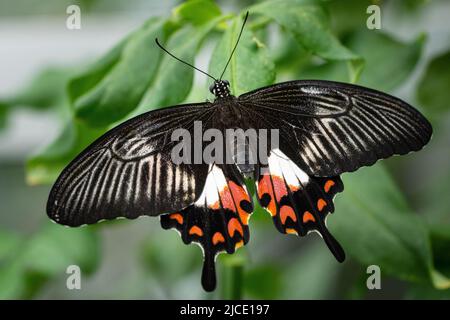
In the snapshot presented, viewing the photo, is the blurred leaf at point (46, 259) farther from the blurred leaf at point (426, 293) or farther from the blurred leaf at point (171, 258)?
the blurred leaf at point (426, 293)

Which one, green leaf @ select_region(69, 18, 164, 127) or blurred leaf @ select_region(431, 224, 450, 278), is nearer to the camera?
green leaf @ select_region(69, 18, 164, 127)

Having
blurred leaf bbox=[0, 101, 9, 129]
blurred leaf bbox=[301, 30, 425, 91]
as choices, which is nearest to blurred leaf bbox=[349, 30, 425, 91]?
blurred leaf bbox=[301, 30, 425, 91]

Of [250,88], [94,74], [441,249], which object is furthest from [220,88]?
[441,249]

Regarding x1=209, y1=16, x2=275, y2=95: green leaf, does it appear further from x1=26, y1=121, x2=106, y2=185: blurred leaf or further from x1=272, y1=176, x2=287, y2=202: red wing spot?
x1=26, y1=121, x2=106, y2=185: blurred leaf

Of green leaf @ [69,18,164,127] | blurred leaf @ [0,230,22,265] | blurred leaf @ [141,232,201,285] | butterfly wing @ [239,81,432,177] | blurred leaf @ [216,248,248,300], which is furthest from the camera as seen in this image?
blurred leaf @ [141,232,201,285]

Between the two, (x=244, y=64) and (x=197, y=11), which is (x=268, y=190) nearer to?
(x=244, y=64)

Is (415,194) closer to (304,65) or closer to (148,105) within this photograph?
(304,65)

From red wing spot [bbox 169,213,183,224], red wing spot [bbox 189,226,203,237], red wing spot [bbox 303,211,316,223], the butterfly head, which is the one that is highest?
the butterfly head

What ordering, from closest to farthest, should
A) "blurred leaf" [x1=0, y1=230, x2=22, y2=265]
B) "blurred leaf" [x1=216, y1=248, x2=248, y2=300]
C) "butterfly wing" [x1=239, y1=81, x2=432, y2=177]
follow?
1. "butterfly wing" [x1=239, y1=81, x2=432, y2=177]
2. "blurred leaf" [x1=216, y1=248, x2=248, y2=300]
3. "blurred leaf" [x1=0, y1=230, x2=22, y2=265]

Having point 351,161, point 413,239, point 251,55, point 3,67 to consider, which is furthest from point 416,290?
point 3,67
